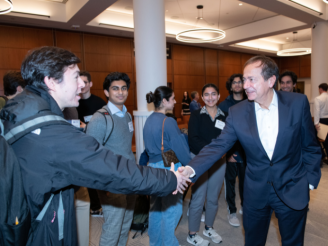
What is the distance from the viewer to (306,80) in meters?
15.3

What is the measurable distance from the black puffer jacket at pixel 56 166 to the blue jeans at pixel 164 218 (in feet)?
3.43

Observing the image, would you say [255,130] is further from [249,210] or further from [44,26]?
[44,26]

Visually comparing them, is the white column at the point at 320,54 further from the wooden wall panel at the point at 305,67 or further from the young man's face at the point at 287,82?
the wooden wall panel at the point at 305,67

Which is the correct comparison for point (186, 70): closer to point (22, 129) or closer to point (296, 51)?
point (296, 51)

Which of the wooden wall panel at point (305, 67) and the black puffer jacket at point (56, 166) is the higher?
the wooden wall panel at point (305, 67)

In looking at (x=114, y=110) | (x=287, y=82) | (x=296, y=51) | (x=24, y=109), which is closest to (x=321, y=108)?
(x=287, y=82)

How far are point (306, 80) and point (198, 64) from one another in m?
8.33

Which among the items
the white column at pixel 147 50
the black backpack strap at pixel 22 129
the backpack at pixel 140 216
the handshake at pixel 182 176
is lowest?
the backpack at pixel 140 216

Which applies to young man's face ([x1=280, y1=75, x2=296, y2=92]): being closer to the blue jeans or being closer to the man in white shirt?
the blue jeans

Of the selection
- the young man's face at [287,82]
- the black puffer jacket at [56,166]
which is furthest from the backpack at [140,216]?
the young man's face at [287,82]

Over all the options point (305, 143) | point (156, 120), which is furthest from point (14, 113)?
point (305, 143)

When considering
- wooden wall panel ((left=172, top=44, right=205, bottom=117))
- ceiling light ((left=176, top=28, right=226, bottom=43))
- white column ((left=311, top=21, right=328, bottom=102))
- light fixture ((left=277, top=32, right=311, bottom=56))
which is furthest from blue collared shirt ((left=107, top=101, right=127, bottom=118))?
light fixture ((left=277, top=32, right=311, bottom=56))

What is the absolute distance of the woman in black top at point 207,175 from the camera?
8.27 ft

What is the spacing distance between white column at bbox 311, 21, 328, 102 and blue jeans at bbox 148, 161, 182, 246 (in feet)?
25.6
